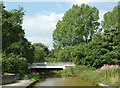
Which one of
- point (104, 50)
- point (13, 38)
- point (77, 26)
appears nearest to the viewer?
point (13, 38)

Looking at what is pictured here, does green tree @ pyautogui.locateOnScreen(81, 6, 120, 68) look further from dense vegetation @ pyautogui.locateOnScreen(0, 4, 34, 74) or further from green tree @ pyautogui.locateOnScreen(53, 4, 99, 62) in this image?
dense vegetation @ pyautogui.locateOnScreen(0, 4, 34, 74)

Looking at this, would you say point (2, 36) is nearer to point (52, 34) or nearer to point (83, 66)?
point (83, 66)

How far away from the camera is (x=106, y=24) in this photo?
4109cm

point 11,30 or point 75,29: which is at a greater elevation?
point 75,29

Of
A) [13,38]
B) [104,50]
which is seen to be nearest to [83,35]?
[104,50]

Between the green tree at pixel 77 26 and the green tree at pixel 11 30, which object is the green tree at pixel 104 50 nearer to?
the green tree at pixel 77 26

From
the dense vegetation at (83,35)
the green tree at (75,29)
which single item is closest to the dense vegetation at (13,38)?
the dense vegetation at (83,35)

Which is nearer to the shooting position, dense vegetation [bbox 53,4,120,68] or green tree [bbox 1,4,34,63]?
green tree [bbox 1,4,34,63]

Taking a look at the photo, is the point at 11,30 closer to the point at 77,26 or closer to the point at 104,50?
the point at 104,50

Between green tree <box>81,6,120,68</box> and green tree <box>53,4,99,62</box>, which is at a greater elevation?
green tree <box>53,4,99,62</box>

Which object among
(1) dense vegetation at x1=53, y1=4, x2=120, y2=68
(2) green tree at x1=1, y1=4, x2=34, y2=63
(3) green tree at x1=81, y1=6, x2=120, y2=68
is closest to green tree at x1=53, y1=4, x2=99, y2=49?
(1) dense vegetation at x1=53, y1=4, x2=120, y2=68

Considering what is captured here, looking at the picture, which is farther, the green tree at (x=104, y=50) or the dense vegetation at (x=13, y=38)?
the green tree at (x=104, y=50)

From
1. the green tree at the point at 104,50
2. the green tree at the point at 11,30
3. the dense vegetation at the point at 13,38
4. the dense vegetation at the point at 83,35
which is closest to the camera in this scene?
the dense vegetation at the point at 13,38

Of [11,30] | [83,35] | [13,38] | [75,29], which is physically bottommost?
[13,38]
